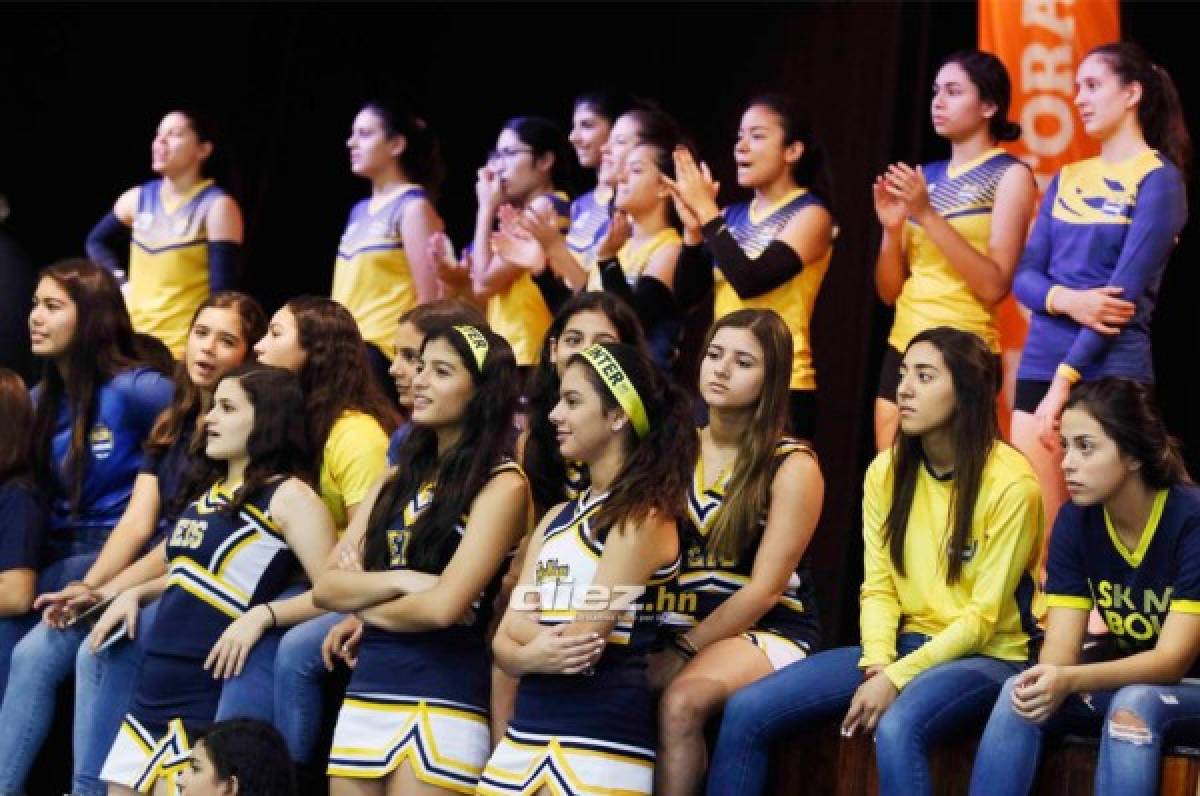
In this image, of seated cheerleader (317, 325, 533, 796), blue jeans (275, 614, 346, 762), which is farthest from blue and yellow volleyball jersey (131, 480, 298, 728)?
seated cheerleader (317, 325, 533, 796)

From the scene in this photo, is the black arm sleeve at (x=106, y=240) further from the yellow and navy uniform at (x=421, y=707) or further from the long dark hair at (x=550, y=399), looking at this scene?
the yellow and navy uniform at (x=421, y=707)

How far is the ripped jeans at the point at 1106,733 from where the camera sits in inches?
138

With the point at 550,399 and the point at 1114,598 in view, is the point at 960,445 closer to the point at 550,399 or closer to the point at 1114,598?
the point at 1114,598

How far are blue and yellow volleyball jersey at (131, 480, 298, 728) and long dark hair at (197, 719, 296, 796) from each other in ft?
2.37

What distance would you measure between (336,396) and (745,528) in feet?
4.24

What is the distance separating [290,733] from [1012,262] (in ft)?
7.04

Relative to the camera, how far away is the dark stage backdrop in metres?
7.04

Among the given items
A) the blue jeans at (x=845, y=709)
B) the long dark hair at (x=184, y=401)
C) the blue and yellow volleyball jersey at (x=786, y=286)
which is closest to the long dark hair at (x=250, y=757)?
the blue jeans at (x=845, y=709)

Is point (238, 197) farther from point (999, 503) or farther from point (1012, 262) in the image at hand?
point (999, 503)

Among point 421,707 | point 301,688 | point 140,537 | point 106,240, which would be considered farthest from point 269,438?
point 106,240

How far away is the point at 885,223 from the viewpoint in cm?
520

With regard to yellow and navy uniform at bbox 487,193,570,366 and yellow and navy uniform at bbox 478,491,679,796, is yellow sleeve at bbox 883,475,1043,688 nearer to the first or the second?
yellow and navy uniform at bbox 478,491,679,796

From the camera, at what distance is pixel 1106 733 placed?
3559 mm

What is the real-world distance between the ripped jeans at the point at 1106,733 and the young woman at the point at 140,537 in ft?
6.90
